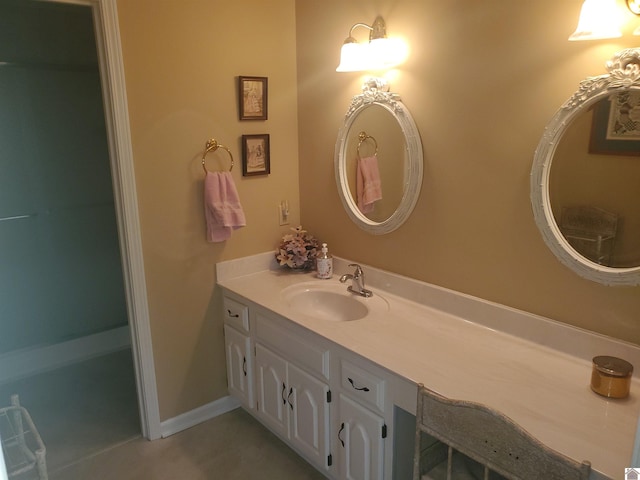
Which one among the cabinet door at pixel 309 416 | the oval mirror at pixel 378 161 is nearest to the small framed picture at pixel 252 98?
the oval mirror at pixel 378 161

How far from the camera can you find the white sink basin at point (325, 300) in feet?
7.54

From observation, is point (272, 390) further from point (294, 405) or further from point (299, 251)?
point (299, 251)

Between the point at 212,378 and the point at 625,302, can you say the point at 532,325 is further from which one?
the point at 212,378

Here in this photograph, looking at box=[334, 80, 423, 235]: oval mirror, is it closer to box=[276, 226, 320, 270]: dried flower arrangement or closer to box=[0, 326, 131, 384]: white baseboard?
box=[276, 226, 320, 270]: dried flower arrangement

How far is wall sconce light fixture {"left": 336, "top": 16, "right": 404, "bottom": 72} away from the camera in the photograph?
206 centimetres

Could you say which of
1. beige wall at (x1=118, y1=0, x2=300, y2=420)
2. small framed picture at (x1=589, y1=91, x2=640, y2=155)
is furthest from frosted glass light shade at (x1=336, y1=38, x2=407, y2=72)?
small framed picture at (x1=589, y1=91, x2=640, y2=155)

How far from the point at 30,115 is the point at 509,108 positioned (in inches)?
113

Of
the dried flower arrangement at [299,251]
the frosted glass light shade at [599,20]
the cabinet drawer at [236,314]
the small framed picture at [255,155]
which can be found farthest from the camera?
the dried flower arrangement at [299,251]

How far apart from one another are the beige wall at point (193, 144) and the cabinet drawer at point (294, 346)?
1.46ft

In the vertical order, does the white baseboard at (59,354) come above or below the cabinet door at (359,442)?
below

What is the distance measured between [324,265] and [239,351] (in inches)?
25.1

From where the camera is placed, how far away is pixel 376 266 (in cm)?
240

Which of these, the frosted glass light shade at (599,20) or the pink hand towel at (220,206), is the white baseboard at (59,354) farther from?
the frosted glass light shade at (599,20)

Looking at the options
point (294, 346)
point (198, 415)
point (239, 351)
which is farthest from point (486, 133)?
point (198, 415)
